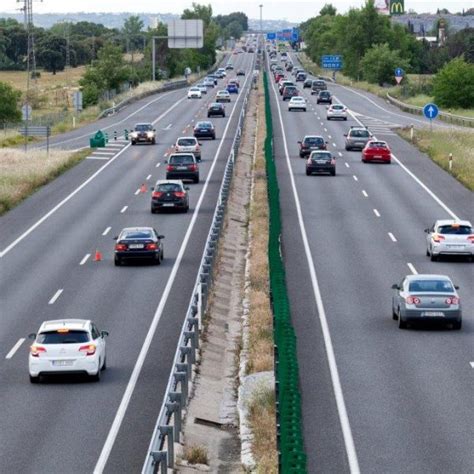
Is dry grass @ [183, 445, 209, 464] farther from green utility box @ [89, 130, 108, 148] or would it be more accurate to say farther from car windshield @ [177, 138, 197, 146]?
green utility box @ [89, 130, 108, 148]

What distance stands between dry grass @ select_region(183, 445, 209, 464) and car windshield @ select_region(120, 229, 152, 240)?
2243cm

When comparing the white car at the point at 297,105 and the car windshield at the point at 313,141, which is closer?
the car windshield at the point at 313,141

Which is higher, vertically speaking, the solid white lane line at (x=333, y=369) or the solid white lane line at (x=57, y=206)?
the solid white lane line at (x=333, y=369)

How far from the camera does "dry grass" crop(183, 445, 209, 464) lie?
72.2 feet

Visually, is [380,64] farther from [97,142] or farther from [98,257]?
[98,257]

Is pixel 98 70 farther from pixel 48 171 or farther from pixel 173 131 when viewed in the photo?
pixel 48 171

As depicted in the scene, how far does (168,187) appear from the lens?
57.9 metres

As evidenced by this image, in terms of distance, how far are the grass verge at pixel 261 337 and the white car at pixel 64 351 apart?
10.1 feet

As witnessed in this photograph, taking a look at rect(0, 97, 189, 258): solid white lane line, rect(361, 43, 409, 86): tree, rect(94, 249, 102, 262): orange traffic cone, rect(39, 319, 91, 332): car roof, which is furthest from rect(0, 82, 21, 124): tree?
rect(39, 319, 91, 332): car roof

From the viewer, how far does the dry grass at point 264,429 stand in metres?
20.6

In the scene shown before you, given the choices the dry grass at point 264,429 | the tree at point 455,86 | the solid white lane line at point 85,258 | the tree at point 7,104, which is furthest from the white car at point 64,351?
the tree at point 455,86

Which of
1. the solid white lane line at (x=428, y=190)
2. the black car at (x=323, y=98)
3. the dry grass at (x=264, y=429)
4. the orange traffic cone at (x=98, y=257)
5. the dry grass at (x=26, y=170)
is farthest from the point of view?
the black car at (x=323, y=98)

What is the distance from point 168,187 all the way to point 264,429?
116ft

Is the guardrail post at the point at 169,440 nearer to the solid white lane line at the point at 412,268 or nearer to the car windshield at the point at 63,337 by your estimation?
the car windshield at the point at 63,337
